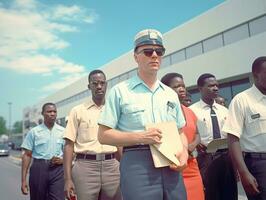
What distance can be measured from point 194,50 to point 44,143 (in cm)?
1566

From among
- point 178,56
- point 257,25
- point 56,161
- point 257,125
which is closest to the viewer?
point 257,125

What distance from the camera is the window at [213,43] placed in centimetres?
1748

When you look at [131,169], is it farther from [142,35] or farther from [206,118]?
[206,118]

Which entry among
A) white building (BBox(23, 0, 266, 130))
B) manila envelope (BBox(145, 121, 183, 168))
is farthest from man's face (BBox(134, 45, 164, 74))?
white building (BBox(23, 0, 266, 130))

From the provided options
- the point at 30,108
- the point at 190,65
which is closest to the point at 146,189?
the point at 190,65

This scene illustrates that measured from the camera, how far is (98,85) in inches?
143

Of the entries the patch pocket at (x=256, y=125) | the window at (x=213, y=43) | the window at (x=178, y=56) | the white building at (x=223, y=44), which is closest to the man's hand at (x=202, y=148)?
the patch pocket at (x=256, y=125)

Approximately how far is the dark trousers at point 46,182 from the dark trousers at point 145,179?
2869mm

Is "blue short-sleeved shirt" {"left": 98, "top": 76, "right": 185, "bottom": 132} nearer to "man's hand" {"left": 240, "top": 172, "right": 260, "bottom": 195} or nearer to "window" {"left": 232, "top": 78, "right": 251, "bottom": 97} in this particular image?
"man's hand" {"left": 240, "top": 172, "right": 260, "bottom": 195}

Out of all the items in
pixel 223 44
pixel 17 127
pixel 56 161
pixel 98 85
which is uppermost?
pixel 17 127

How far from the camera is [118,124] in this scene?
7.36 ft

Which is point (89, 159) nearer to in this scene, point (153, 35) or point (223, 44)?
point (153, 35)

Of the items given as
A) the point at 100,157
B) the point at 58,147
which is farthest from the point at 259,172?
the point at 58,147

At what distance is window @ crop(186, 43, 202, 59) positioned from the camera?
19062 millimetres
